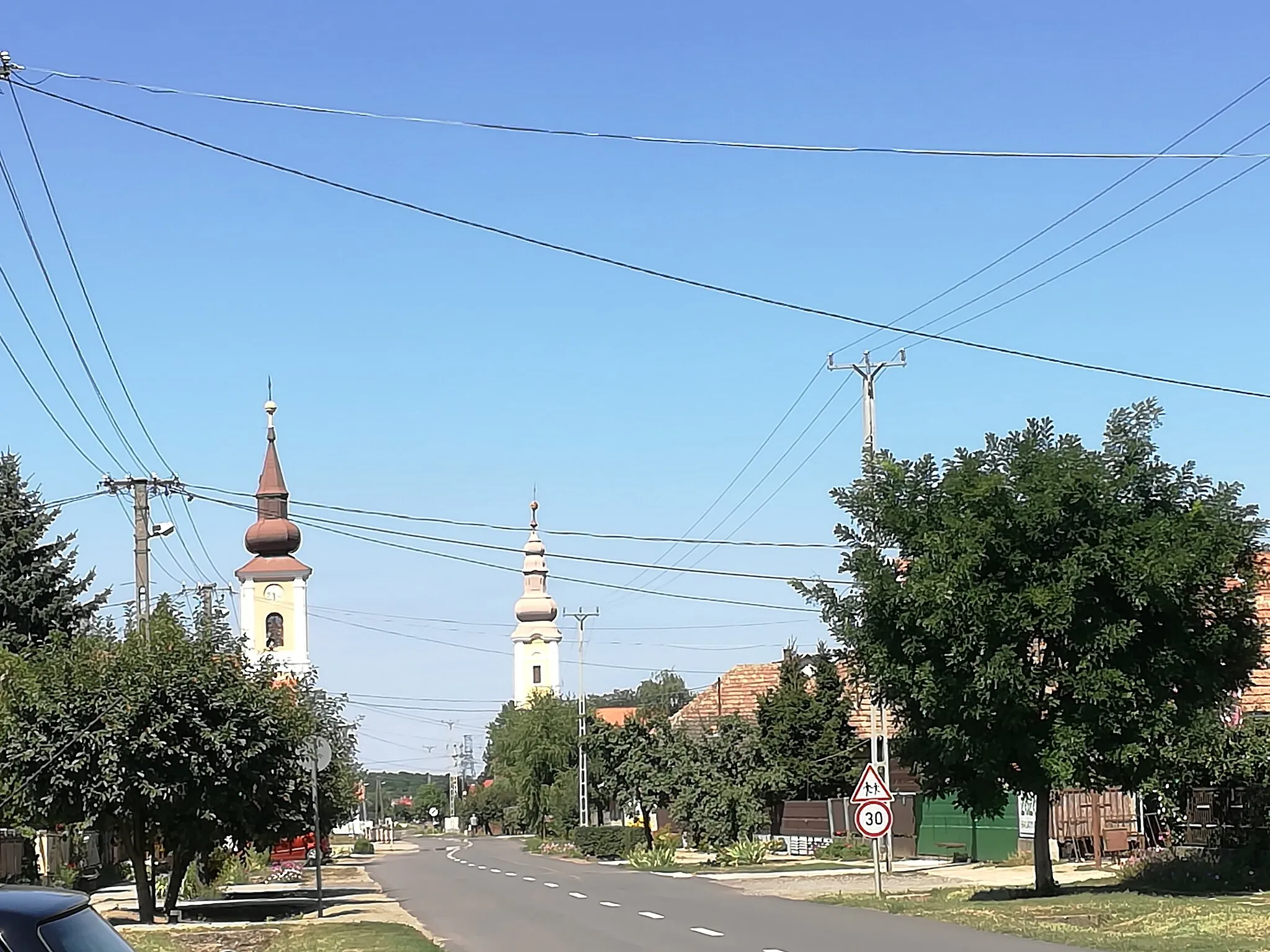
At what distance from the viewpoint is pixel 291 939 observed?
23.7 m

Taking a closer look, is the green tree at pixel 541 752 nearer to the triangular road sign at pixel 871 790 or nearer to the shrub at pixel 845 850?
the shrub at pixel 845 850

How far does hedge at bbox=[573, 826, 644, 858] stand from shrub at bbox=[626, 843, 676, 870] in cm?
697

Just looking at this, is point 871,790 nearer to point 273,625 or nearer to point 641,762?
point 641,762

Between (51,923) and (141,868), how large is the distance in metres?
25.0

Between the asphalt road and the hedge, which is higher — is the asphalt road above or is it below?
above

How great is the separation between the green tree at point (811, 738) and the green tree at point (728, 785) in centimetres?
45

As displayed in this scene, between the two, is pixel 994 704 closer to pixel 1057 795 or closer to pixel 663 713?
pixel 1057 795

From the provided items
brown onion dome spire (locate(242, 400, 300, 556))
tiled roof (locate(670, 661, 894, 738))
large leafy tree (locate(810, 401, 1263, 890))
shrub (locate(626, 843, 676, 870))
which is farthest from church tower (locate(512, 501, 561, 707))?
large leafy tree (locate(810, 401, 1263, 890))

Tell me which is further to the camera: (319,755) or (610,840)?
(610,840)

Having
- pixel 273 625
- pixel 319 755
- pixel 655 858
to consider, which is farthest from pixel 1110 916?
pixel 273 625

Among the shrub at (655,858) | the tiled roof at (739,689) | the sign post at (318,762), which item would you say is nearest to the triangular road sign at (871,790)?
the sign post at (318,762)

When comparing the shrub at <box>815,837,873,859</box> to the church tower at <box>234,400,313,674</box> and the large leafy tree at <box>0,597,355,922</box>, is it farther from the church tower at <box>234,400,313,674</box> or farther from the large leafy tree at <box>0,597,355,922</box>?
the church tower at <box>234,400,313,674</box>

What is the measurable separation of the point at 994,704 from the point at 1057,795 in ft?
19.9

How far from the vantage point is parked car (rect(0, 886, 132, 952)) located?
525 centimetres
